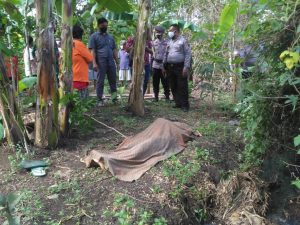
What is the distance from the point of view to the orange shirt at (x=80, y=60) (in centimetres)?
613

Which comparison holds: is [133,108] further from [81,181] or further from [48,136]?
[81,181]

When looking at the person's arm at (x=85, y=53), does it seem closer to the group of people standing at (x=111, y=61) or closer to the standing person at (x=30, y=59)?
the group of people standing at (x=111, y=61)

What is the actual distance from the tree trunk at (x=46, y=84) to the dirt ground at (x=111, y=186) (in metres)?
0.22

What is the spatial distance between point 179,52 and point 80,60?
1.88 metres

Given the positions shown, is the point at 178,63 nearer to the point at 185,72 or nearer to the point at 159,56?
the point at 185,72

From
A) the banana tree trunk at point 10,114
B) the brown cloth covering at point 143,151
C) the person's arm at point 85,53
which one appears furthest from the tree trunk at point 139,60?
the banana tree trunk at point 10,114

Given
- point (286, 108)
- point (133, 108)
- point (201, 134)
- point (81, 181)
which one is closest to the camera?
point (81, 181)

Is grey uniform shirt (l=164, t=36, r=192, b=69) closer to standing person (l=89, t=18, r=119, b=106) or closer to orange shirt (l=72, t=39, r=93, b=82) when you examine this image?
standing person (l=89, t=18, r=119, b=106)

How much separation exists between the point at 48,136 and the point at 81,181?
970mm

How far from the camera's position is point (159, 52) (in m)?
7.87

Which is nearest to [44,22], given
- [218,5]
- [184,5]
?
[218,5]

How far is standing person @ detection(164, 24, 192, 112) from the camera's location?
6.89 meters

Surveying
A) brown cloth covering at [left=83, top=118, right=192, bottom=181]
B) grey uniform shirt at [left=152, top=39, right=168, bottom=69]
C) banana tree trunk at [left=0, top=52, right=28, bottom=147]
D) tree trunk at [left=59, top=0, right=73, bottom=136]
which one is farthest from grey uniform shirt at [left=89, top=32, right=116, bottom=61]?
banana tree trunk at [left=0, top=52, right=28, bottom=147]

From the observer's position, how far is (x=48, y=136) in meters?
4.72
